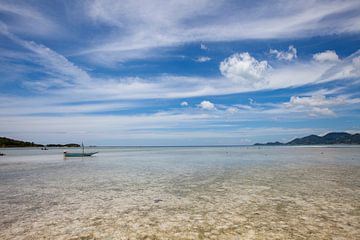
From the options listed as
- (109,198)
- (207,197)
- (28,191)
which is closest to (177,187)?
(207,197)

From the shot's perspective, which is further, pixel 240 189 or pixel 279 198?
pixel 240 189

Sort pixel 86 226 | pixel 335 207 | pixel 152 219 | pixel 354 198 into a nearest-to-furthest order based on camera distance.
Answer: pixel 86 226 < pixel 152 219 < pixel 335 207 < pixel 354 198

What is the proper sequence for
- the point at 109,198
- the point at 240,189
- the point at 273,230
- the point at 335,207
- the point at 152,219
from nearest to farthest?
the point at 273,230 < the point at 152,219 < the point at 335,207 < the point at 109,198 < the point at 240,189

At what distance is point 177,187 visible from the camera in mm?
16609

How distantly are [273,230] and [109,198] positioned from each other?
8708mm

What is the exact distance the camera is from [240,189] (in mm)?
15680

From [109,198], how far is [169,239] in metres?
6.89

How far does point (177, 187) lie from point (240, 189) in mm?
3990

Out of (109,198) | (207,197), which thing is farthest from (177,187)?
(109,198)

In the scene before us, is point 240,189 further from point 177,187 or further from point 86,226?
point 86,226

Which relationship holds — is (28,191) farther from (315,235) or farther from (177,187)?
(315,235)

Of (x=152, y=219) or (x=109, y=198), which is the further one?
(x=109, y=198)

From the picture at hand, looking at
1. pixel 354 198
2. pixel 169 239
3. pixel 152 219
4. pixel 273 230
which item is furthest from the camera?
pixel 354 198

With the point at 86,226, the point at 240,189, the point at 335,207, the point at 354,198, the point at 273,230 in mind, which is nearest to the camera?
the point at 273,230
